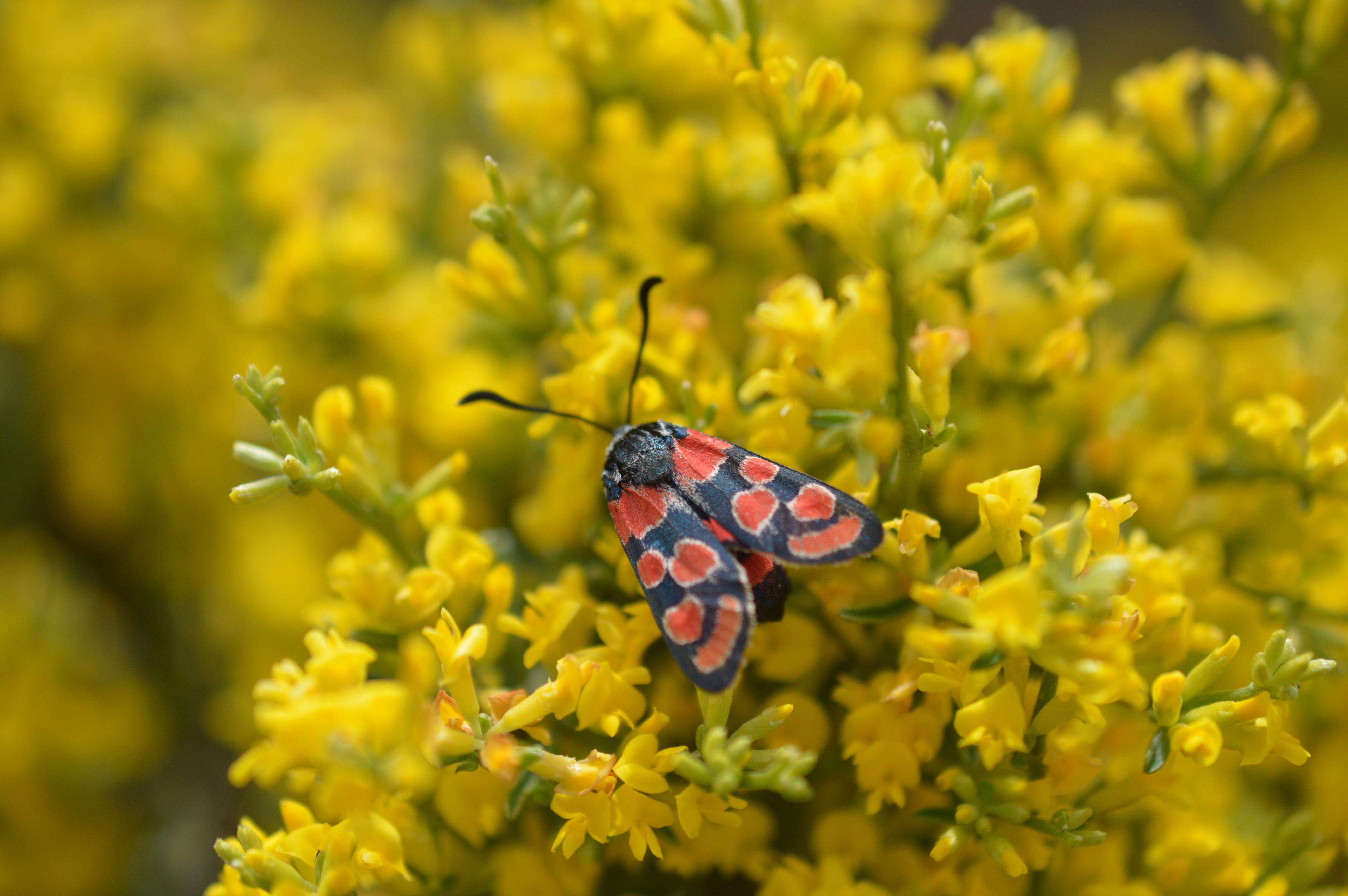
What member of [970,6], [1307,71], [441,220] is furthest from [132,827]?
[970,6]

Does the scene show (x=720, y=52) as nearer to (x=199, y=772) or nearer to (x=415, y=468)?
(x=415, y=468)

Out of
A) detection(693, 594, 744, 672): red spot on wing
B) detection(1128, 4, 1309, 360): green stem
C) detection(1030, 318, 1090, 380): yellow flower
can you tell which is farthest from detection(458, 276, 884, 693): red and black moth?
detection(1128, 4, 1309, 360): green stem

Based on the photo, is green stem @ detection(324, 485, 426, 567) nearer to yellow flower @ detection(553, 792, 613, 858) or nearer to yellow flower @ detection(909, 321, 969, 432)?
yellow flower @ detection(553, 792, 613, 858)

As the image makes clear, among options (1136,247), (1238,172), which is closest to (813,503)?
(1136,247)

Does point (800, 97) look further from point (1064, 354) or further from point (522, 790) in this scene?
point (522, 790)

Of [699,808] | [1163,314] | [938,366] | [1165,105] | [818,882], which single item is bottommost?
[818,882]
